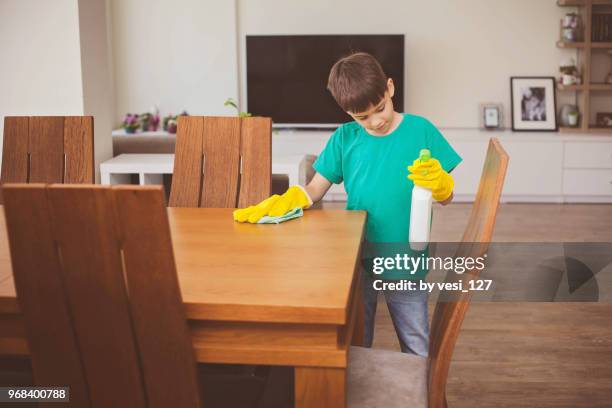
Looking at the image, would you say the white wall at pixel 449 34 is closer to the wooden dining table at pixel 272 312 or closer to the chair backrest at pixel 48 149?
the chair backrest at pixel 48 149

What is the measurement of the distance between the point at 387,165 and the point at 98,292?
3.28ft

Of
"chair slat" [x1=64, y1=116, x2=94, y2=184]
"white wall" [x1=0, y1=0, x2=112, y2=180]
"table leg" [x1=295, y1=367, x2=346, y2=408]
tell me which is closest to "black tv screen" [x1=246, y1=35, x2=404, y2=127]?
"white wall" [x1=0, y1=0, x2=112, y2=180]

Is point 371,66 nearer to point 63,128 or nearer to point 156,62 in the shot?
point 63,128

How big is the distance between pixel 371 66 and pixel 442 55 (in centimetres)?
442

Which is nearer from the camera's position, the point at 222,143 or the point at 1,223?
the point at 1,223

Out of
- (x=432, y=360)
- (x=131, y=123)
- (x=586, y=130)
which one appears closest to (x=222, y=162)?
(x=432, y=360)

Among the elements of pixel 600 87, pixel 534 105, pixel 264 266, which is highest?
pixel 600 87

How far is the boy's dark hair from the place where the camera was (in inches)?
70.3

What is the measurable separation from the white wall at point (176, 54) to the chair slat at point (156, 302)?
5.10 meters

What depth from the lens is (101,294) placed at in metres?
1.18

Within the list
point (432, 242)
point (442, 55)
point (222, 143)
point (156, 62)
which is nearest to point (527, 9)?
point (442, 55)

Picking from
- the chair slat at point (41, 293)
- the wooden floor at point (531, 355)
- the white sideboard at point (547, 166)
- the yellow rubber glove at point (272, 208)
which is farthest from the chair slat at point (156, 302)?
the white sideboard at point (547, 166)

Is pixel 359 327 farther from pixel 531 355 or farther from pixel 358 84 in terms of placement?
pixel 531 355

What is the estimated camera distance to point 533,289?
3520mm
